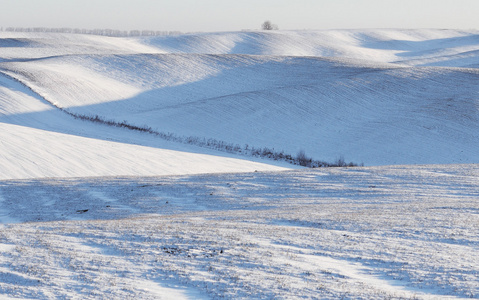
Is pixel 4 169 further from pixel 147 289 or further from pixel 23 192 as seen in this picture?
pixel 147 289

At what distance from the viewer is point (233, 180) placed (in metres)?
23.5

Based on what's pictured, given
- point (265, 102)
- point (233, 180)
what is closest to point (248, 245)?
point (233, 180)

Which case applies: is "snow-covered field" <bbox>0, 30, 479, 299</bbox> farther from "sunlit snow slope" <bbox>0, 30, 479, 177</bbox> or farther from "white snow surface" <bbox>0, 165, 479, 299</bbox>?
"sunlit snow slope" <bbox>0, 30, 479, 177</bbox>

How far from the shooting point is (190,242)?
1202 centimetres

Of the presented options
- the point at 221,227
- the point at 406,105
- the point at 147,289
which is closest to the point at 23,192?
the point at 221,227

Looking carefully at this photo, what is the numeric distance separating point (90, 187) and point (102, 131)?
71.1 feet

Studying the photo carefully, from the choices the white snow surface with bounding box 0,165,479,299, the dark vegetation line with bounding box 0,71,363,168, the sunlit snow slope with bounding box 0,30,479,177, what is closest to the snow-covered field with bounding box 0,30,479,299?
the white snow surface with bounding box 0,165,479,299

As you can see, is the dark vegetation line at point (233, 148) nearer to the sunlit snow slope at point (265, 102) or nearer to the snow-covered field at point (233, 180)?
the snow-covered field at point (233, 180)

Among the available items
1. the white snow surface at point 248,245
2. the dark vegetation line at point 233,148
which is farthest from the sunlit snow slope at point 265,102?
the white snow surface at point 248,245

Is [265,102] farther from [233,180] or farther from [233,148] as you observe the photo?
[233,180]

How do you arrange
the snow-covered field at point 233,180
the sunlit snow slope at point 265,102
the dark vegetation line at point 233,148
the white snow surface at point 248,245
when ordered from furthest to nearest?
the sunlit snow slope at point 265,102
the dark vegetation line at point 233,148
the snow-covered field at point 233,180
the white snow surface at point 248,245

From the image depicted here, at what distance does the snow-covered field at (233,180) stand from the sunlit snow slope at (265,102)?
9.3 inches

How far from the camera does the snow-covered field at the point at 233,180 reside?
397 inches

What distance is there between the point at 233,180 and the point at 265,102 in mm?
29898
